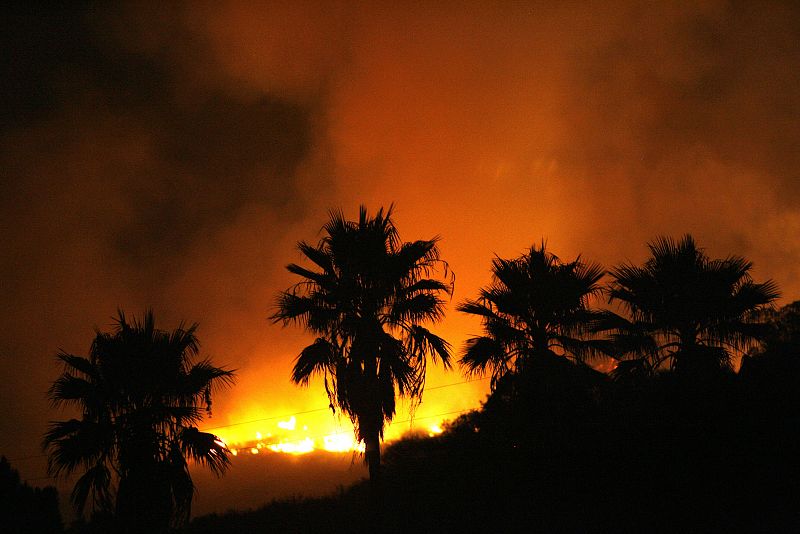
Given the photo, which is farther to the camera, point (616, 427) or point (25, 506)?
point (25, 506)

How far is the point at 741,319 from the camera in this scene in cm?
1712

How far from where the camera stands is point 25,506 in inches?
1212

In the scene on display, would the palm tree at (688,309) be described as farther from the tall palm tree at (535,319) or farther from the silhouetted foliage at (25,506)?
the silhouetted foliage at (25,506)

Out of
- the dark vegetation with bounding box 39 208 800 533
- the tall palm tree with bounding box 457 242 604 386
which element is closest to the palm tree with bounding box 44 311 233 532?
the dark vegetation with bounding box 39 208 800 533

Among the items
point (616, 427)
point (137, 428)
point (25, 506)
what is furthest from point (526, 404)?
point (25, 506)

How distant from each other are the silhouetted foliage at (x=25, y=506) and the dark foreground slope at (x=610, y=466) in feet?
38.4

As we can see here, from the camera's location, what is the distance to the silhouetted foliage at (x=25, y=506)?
25078mm

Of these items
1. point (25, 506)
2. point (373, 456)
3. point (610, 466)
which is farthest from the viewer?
point (25, 506)

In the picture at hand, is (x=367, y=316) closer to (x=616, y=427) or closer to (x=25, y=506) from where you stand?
(x=616, y=427)

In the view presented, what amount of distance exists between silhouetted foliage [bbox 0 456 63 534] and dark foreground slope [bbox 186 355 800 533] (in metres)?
11.7

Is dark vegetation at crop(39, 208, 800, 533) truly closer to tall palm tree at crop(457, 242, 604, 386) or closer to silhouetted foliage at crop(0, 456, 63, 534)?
tall palm tree at crop(457, 242, 604, 386)

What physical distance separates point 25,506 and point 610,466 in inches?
1186

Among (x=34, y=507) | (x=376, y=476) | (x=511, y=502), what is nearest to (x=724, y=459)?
(x=511, y=502)

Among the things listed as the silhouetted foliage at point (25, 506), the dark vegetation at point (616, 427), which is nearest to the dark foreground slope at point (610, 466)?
the dark vegetation at point (616, 427)
